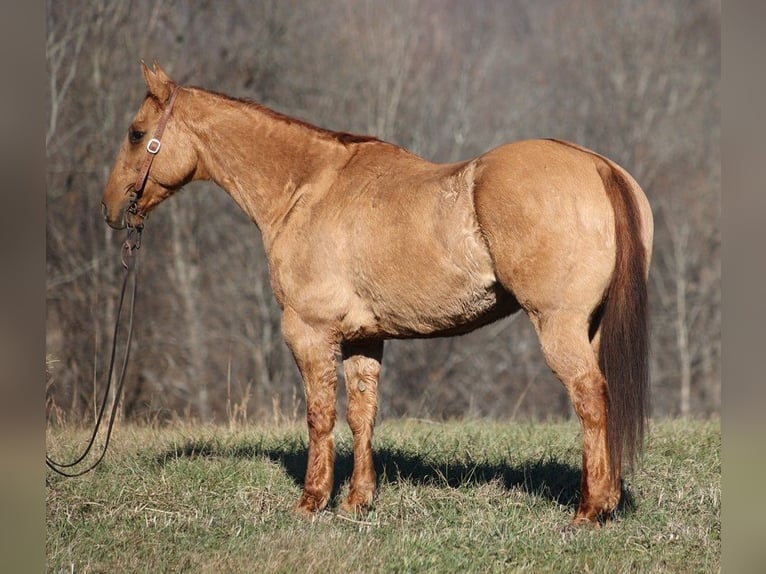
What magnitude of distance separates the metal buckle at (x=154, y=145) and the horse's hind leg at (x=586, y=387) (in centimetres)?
283

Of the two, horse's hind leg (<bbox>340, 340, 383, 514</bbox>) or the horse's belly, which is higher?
the horse's belly

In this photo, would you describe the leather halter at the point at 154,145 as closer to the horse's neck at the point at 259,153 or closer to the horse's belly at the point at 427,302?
the horse's neck at the point at 259,153

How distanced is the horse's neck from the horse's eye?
1.18 ft

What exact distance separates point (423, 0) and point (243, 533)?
16967 mm

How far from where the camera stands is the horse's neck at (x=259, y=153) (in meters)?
5.75

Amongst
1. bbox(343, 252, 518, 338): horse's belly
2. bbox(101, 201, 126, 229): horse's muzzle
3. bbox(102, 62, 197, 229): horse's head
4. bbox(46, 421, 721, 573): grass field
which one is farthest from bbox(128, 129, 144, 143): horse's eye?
bbox(46, 421, 721, 573): grass field

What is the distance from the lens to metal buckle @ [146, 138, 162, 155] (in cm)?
586

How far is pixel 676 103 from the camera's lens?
20.8 metres

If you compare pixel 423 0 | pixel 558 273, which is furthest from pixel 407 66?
pixel 558 273

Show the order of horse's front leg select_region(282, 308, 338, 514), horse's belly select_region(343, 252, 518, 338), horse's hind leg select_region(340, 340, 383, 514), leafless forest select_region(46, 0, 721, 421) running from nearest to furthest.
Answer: horse's belly select_region(343, 252, 518, 338) → horse's front leg select_region(282, 308, 338, 514) → horse's hind leg select_region(340, 340, 383, 514) → leafless forest select_region(46, 0, 721, 421)

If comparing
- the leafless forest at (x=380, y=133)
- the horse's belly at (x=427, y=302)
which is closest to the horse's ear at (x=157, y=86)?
the horse's belly at (x=427, y=302)

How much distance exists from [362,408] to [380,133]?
44.4 feet

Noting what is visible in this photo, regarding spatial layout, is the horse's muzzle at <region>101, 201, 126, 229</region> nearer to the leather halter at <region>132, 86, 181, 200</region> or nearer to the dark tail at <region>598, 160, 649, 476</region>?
the leather halter at <region>132, 86, 181, 200</region>

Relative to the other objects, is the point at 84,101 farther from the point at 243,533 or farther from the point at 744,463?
the point at 744,463
